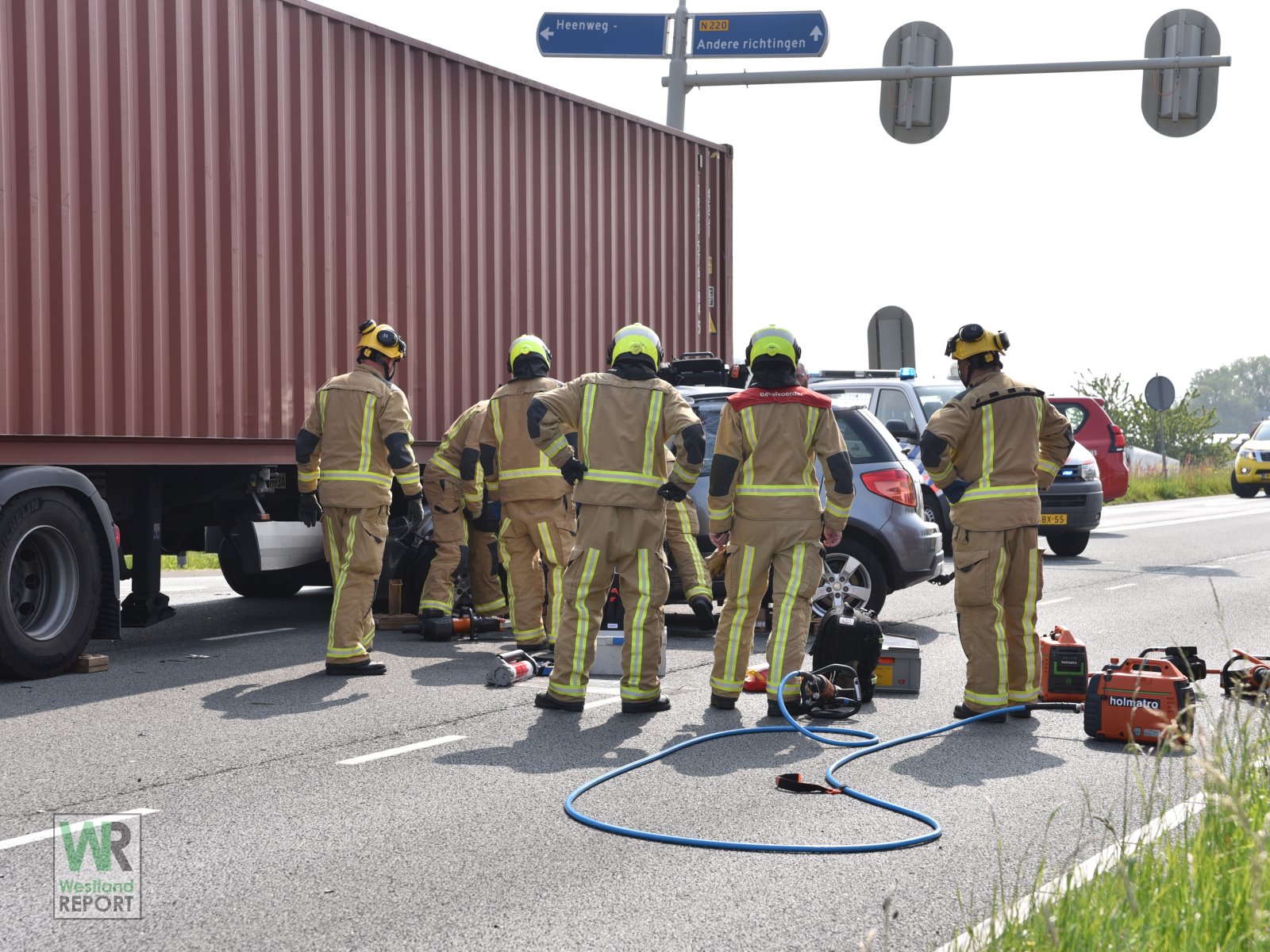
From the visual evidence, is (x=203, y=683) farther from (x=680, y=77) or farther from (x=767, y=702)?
(x=680, y=77)

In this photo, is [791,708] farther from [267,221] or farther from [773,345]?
[267,221]

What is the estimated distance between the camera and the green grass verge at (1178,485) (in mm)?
34500

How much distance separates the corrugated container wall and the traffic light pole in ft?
12.7

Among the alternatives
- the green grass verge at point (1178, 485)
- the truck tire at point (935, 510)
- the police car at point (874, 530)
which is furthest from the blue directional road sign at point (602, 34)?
the green grass verge at point (1178, 485)

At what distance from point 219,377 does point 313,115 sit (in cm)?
196

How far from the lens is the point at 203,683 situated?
317 inches

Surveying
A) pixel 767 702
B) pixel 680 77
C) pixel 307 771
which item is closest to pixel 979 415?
pixel 767 702

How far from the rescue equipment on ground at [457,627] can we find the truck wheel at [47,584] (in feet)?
7.65

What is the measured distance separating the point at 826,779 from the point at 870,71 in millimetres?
12241

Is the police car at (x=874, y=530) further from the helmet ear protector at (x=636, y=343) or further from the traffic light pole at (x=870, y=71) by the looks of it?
the traffic light pole at (x=870, y=71)

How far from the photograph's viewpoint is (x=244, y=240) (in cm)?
927

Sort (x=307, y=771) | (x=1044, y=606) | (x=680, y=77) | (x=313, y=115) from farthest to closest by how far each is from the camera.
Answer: (x=680, y=77)
(x=1044, y=606)
(x=313, y=115)
(x=307, y=771)

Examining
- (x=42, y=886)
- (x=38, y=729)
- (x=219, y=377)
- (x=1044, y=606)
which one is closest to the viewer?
(x=42, y=886)

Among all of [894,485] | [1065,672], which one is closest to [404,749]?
[1065,672]
